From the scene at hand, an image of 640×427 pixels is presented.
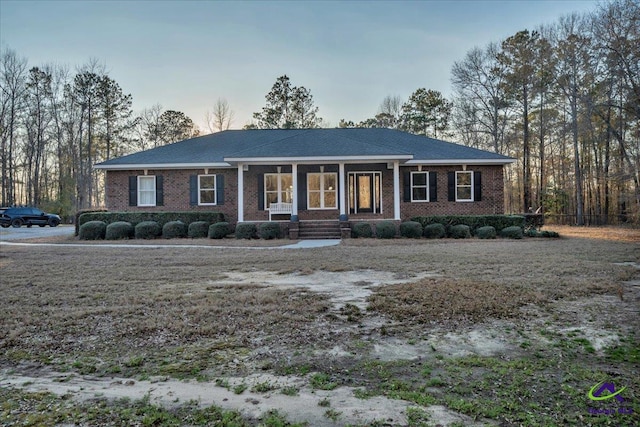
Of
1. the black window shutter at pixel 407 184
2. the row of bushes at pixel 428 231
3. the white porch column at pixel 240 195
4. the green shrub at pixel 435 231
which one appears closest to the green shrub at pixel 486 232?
the row of bushes at pixel 428 231

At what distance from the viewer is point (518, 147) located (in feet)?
98.6

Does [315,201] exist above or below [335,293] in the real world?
above

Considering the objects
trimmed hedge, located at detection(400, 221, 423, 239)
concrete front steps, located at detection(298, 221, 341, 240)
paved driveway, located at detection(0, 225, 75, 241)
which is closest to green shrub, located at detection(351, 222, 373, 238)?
concrete front steps, located at detection(298, 221, 341, 240)

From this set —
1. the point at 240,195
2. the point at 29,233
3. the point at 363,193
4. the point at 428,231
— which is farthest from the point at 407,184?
the point at 29,233

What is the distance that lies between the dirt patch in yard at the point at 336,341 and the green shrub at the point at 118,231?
8.73 metres

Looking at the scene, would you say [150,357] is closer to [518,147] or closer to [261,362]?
[261,362]

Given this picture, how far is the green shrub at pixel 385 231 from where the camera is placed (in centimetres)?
1594

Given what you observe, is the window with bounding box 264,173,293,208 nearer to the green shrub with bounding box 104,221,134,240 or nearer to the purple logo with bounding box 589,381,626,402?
the green shrub with bounding box 104,221,134,240

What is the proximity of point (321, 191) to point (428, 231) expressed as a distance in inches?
215

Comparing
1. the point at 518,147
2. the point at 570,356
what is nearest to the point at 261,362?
the point at 570,356

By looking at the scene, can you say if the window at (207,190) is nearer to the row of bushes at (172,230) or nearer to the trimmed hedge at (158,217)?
the trimmed hedge at (158,217)

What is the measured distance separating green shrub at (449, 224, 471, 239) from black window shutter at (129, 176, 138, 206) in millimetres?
14840

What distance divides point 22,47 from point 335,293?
38743 millimetres

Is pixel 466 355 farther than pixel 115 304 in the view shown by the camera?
No
